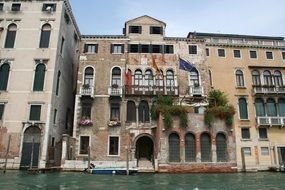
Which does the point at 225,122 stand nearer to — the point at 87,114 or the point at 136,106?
the point at 136,106

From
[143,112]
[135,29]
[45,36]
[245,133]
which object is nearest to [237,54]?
[245,133]

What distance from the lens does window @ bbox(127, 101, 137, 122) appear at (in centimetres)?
2508

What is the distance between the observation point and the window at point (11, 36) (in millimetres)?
25047

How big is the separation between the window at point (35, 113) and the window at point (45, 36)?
17.8ft

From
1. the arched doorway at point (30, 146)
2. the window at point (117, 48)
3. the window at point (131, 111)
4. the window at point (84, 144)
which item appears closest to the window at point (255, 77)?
the window at point (131, 111)

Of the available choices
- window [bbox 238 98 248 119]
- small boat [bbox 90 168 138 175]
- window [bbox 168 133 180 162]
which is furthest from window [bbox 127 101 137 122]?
window [bbox 238 98 248 119]

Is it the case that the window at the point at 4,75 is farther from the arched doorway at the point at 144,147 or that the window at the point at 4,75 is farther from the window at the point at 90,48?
the arched doorway at the point at 144,147

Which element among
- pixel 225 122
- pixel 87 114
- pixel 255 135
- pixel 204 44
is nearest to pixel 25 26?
pixel 87 114

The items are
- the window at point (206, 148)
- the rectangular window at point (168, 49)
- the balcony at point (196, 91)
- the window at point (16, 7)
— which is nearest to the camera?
the window at point (206, 148)

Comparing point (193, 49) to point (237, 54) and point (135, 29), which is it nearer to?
Result: point (237, 54)

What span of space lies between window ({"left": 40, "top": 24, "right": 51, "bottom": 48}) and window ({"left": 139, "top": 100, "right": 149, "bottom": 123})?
969 cm

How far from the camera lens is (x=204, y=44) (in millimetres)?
27531

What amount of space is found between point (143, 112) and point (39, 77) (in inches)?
364

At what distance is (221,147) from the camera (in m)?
22.3
